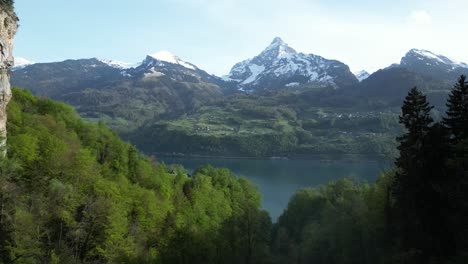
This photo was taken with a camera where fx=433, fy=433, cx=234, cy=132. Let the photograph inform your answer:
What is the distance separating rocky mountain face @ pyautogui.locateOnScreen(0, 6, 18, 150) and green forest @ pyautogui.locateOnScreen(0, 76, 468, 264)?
15.7 feet

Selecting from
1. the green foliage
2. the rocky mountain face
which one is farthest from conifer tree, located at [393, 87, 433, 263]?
the rocky mountain face

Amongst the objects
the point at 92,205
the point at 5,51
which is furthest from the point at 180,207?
the point at 5,51

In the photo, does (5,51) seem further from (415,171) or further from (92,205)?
(415,171)

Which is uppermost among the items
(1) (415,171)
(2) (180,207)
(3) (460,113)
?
(3) (460,113)

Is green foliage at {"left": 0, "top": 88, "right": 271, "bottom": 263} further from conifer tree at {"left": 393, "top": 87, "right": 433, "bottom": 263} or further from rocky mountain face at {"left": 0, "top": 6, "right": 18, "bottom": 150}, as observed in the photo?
conifer tree at {"left": 393, "top": 87, "right": 433, "bottom": 263}

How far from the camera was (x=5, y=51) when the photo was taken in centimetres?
5028

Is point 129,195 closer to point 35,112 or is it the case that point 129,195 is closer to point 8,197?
point 8,197

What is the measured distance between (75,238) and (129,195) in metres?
17.2

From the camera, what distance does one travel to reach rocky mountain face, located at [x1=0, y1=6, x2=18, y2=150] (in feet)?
164

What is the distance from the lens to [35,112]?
74750mm

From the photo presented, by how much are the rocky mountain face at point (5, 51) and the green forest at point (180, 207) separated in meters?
4.78

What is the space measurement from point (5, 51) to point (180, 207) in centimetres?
3646

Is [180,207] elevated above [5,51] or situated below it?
below

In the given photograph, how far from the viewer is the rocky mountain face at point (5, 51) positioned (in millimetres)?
49906
